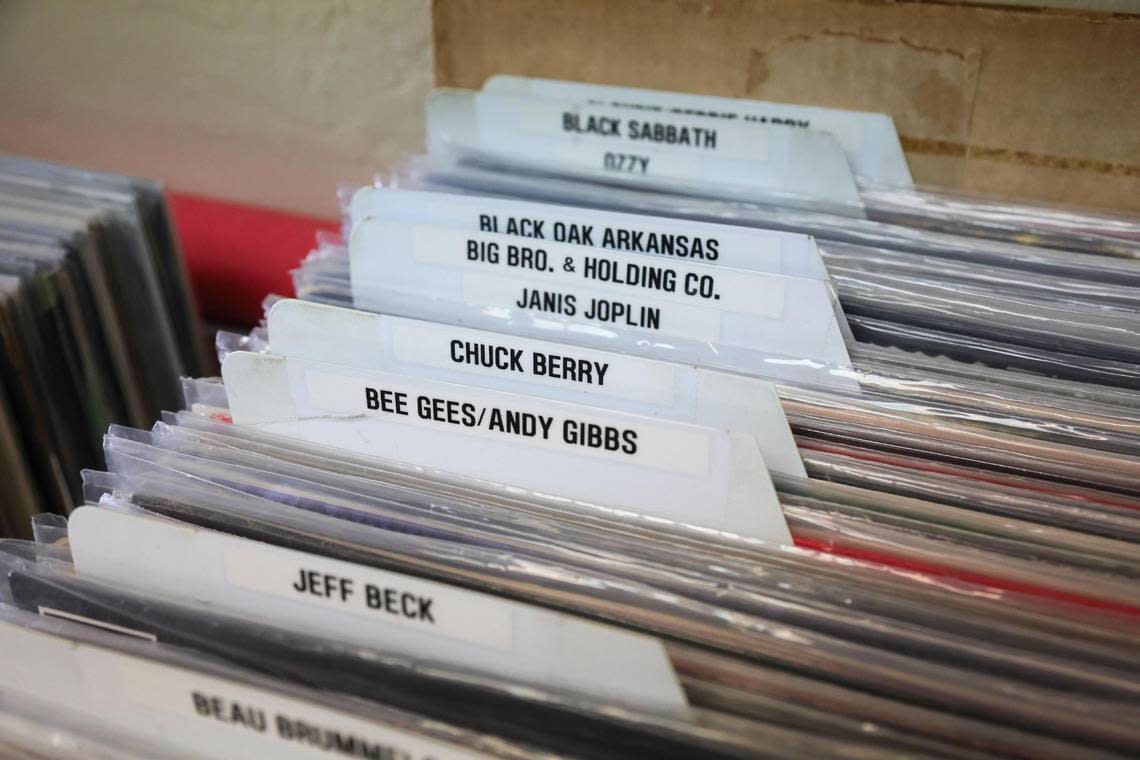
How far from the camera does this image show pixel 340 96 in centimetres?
102

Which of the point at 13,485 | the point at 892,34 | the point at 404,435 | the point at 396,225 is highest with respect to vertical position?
the point at 892,34

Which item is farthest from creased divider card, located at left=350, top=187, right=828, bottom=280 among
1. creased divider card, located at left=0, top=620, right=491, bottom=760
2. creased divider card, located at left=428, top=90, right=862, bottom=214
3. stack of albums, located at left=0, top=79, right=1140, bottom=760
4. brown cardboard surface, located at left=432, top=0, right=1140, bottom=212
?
creased divider card, located at left=0, top=620, right=491, bottom=760

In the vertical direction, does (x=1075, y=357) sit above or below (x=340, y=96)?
below

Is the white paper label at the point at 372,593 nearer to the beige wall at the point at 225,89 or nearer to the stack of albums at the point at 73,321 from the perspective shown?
the stack of albums at the point at 73,321

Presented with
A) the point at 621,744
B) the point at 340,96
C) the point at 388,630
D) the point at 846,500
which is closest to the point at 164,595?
the point at 388,630

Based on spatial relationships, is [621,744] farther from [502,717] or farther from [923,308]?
[923,308]

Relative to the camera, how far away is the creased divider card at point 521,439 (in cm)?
53

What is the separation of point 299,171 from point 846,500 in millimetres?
768

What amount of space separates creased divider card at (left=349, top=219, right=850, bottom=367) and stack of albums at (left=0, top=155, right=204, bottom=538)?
1.01 feet

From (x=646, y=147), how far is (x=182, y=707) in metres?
0.53

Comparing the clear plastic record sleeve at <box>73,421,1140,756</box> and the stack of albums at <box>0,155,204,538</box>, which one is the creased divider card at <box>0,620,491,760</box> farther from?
the stack of albums at <box>0,155,204,538</box>

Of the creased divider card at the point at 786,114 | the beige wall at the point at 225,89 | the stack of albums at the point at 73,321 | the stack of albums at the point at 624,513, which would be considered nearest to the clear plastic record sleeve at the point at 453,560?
the stack of albums at the point at 624,513

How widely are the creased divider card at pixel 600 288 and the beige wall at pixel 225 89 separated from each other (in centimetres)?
36

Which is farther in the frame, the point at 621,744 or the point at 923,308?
the point at 923,308
